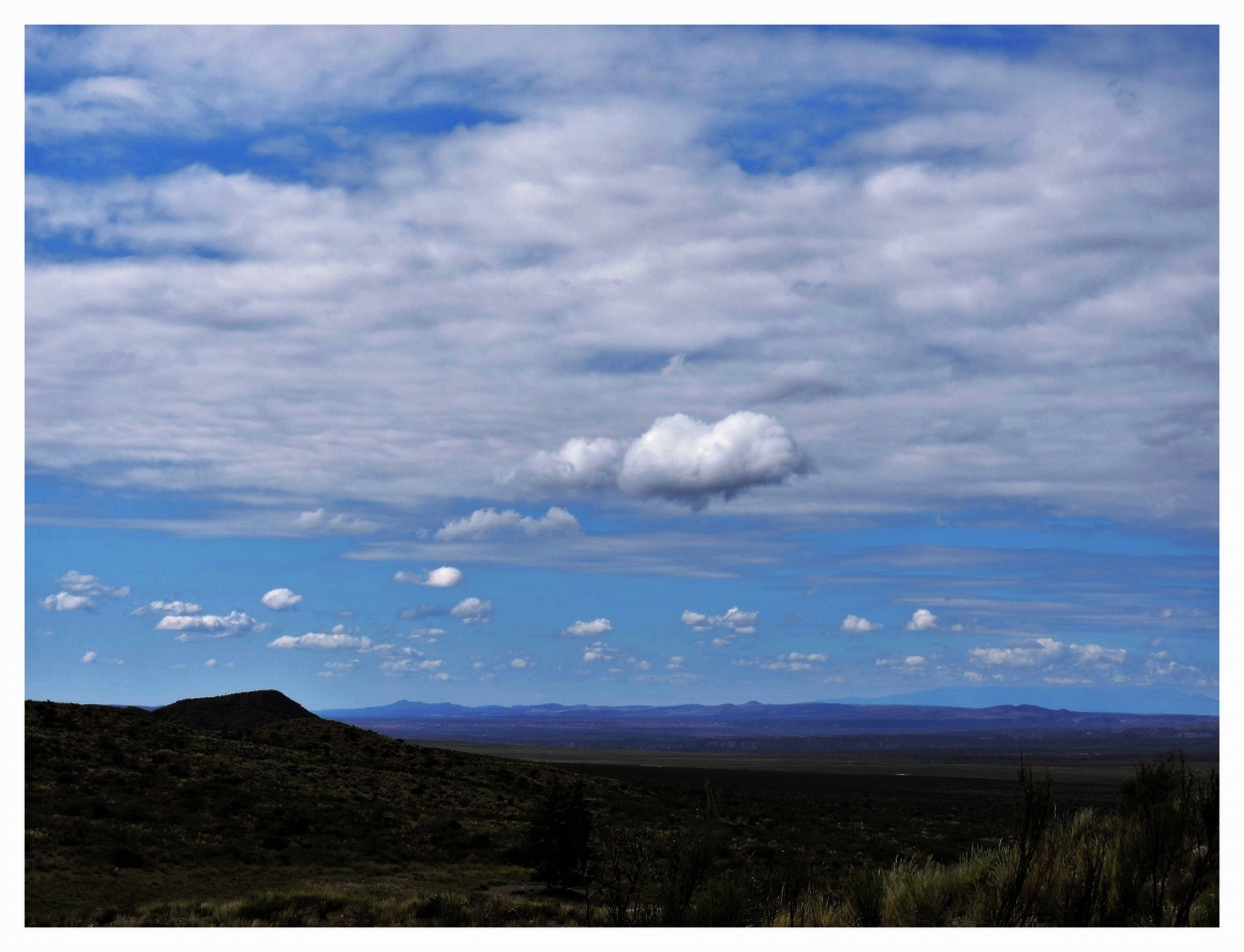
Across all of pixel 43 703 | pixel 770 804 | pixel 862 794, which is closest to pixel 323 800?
pixel 43 703

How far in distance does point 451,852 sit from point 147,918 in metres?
16.1

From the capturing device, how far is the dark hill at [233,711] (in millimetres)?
84250

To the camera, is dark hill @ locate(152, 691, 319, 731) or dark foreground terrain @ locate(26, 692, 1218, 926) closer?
dark foreground terrain @ locate(26, 692, 1218, 926)

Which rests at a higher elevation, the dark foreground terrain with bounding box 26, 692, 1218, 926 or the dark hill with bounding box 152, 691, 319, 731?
the dark foreground terrain with bounding box 26, 692, 1218, 926

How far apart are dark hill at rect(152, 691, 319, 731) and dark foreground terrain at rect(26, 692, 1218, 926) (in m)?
14.1

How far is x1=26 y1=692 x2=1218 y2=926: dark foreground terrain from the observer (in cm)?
1251

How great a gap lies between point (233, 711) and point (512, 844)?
56.3 m

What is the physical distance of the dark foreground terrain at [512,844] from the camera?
12508 millimetres

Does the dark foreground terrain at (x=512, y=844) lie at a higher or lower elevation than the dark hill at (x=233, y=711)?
higher

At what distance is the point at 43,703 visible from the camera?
176 ft

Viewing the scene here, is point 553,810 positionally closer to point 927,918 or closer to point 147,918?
point 147,918

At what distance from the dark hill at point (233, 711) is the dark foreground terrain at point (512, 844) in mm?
14107

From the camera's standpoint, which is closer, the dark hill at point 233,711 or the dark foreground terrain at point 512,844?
the dark foreground terrain at point 512,844

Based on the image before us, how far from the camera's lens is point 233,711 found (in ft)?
288
